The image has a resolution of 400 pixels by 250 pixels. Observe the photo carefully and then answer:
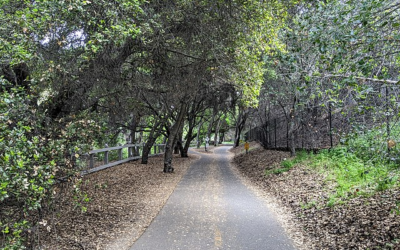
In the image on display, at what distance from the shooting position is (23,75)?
21.6 feet

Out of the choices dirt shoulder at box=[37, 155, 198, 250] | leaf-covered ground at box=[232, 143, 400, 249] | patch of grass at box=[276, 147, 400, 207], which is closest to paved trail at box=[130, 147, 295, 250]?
dirt shoulder at box=[37, 155, 198, 250]

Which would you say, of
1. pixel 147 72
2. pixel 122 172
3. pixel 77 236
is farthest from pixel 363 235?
pixel 122 172

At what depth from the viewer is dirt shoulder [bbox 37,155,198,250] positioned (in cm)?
524

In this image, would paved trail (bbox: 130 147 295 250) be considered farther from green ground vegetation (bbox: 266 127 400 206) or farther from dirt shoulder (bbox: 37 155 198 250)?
green ground vegetation (bbox: 266 127 400 206)

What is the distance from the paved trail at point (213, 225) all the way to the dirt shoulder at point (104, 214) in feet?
1.34

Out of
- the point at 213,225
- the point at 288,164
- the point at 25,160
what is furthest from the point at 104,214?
the point at 288,164

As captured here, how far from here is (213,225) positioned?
258 inches

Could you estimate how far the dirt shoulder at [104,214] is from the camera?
524 centimetres

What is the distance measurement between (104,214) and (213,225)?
9.39 feet

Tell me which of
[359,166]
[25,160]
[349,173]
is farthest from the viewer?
[359,166]

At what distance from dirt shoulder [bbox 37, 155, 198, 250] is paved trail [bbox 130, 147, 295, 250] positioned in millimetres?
409

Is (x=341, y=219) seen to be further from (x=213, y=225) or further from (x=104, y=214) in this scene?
(x=104, y=214)

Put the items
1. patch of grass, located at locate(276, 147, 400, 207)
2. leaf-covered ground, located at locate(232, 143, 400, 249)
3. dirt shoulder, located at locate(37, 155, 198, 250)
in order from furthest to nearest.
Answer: patch of grass, located at locate(276, 147, 400, 207), dirt shoulder, located at locate(37, 155, 198, 250), leaf-covered ground, located at locate(232, 143, 400, 249)

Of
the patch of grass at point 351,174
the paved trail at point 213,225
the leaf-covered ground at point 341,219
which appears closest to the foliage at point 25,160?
the paved trail at point 213,225
